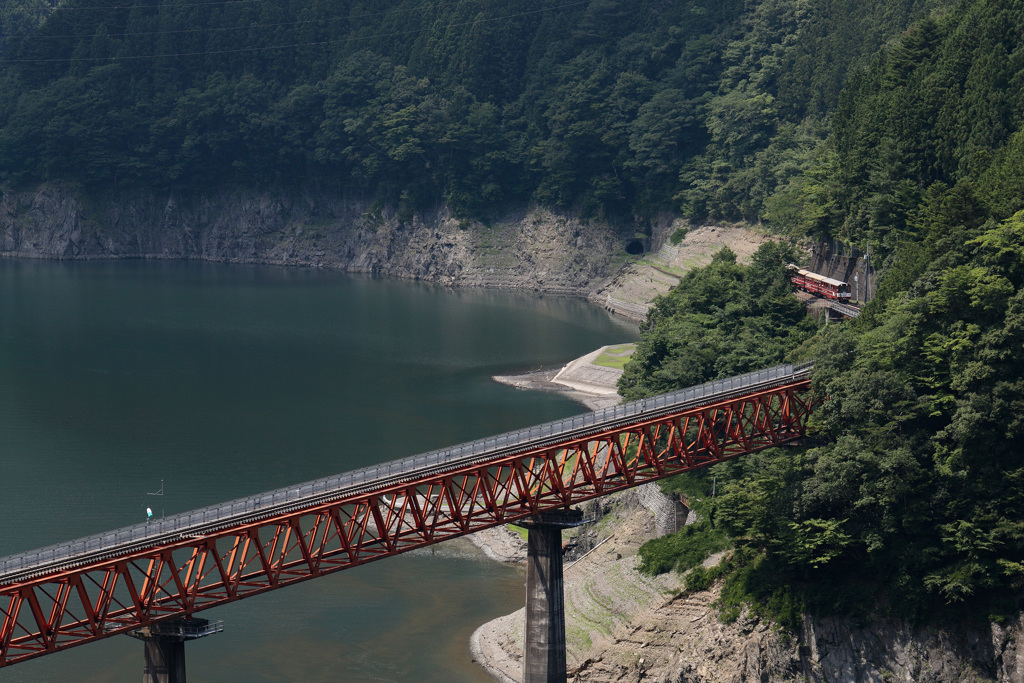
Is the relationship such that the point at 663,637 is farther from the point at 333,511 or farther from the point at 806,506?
the point at 333,511

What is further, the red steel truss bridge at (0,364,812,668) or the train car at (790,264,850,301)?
the train car at (790,264,850,301)

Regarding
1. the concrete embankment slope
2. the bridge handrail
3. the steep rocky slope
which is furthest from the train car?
the steep rocky slope

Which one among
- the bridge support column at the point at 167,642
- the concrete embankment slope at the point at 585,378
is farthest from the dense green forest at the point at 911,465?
A: the concrete embankment slope at the point at 585,378

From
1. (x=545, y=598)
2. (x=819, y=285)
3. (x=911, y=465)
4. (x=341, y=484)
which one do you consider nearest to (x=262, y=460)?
(x=819, y=285)

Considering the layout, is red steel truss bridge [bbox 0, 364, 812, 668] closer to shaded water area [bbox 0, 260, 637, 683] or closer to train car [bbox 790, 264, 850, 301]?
shaded water area [bbox 0, 260, 637, 683]

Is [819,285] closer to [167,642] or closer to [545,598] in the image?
[545,598]

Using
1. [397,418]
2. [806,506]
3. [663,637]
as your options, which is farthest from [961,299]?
[397,418]
